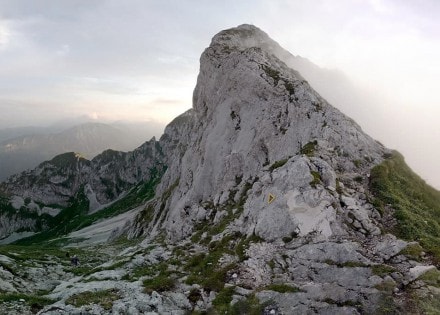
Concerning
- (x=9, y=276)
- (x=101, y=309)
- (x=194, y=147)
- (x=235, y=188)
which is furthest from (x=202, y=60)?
(x=101, y=309)

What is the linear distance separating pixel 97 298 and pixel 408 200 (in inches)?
1455

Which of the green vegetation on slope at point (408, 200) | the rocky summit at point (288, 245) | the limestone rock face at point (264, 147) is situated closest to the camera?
the rocky summit at point (288, 245)

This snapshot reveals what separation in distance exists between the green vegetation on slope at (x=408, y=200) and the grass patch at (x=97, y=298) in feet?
92.0

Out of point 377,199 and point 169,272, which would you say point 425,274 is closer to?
point 377,199

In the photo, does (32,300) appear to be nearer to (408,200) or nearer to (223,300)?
(223,300)

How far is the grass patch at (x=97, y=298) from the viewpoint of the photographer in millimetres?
31978

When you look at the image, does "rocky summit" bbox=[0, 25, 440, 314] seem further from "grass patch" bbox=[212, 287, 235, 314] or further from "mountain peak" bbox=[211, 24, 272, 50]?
"mountain peak" bbox=[211, 24, 272, 50]

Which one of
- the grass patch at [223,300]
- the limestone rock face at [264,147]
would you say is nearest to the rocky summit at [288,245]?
the grass patch at [223,300]

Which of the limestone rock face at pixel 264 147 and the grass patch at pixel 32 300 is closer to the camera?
the grass patch at pixel 32 300

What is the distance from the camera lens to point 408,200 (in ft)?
154

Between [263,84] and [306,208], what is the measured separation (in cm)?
4608

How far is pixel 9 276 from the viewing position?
45906 mm

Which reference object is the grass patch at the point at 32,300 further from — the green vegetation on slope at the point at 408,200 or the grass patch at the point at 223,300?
the green vegetation on slope at the point at 408,200

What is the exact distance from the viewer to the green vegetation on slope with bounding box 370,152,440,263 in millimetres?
38575
